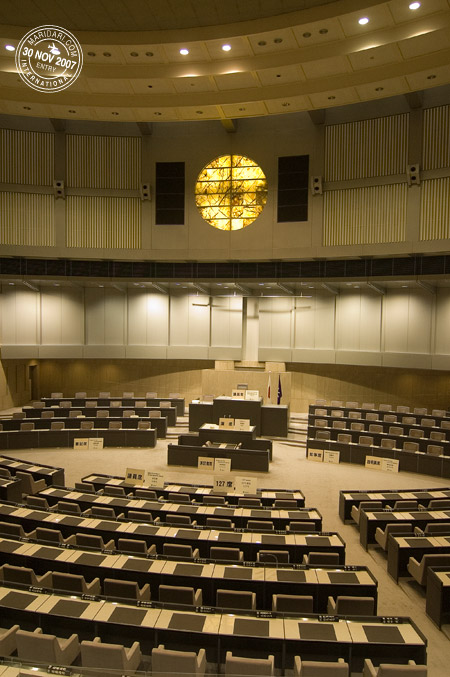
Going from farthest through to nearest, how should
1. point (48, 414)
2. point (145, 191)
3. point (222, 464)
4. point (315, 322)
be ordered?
point (315, 322)
point (145, 191)
point (48, 414)
point (222, 464)

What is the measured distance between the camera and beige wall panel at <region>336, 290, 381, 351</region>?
66.8 ft

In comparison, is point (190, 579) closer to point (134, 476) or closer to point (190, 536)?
point (190, 536)

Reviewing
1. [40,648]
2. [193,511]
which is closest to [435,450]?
[193,511]

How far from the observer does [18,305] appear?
2091cm

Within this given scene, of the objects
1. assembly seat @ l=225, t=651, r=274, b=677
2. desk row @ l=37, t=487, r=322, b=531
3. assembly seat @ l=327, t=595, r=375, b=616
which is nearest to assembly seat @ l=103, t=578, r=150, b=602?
assembly seat @ l=225, t=651, r=274, b=677

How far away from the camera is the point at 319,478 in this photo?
13.2m

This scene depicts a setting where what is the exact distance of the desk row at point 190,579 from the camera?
579 cm

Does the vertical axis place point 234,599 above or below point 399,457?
above

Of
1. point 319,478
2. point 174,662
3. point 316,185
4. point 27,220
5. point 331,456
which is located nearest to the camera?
point 174,662

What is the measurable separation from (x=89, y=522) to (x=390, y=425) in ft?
35.7

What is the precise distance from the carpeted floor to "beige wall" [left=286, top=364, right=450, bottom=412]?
5195mm

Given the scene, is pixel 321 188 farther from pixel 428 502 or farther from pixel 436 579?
pixel 436 579

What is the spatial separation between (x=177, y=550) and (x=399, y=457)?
28.4 ft

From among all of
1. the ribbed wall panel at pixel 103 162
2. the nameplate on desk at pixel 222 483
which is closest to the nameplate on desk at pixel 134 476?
the nameplate on desk at pixel 222 483
